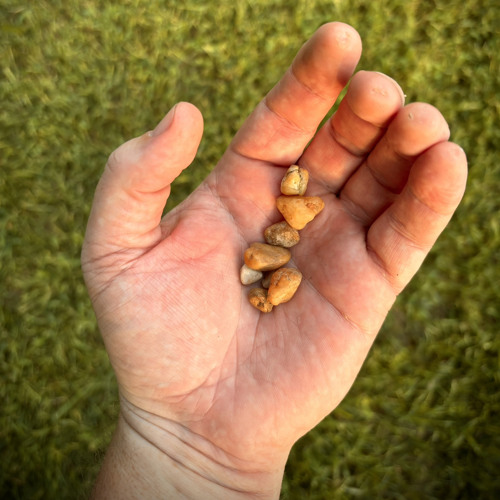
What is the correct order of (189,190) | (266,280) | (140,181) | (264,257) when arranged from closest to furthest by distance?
1. (140,181)
2. (264,257)
3. (266,280)
4. (189,190)

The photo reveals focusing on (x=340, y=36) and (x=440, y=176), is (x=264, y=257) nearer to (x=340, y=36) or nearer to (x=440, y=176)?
(x=440, y=176)

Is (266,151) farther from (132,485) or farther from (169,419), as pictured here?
(132,485)

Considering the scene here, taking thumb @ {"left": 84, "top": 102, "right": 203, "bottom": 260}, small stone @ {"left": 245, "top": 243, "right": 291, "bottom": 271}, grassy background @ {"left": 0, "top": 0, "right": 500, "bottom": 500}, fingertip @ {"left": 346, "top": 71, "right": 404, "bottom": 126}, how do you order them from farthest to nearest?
grassy background @ {"left": 0, "top": 0, "right": 500, "bottom": 500}, small stone @ {"left": 245, "top": 243, "right": 291, "bottom": 271}, fingertip @ {"left": 346, "top": 71, "right": 404, "bottom": 126}, thumb @ {"left": 84, "top": 102, "right": 203, "bottom": 260}

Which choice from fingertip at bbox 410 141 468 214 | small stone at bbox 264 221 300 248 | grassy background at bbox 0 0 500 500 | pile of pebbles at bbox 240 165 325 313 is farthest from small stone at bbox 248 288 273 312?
grassy background at bbox 0 0 500 500

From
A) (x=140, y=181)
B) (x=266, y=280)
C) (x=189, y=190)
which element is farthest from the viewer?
(x=189, y=190)

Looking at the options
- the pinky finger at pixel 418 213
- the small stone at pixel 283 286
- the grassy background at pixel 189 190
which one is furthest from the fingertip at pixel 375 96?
→ the grassy background at pixel 189 190

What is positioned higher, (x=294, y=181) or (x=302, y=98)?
(x=302, y=98)

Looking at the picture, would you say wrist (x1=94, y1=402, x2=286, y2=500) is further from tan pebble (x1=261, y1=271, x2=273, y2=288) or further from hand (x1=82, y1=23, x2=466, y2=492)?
tan pebble (x1=261, y1=271, x2=273, y2=288)

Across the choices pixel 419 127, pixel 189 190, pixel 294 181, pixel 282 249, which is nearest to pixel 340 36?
pixel 419 127
